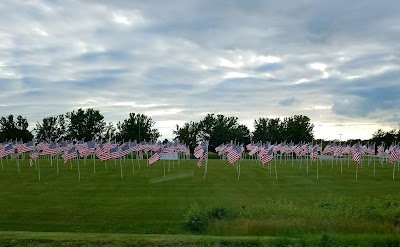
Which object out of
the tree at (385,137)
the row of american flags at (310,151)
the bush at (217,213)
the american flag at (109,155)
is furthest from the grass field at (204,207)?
the tree at (385,137)

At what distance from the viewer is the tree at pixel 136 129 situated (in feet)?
377

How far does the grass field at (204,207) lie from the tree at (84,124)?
A: 2858 inches

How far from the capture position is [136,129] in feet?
380

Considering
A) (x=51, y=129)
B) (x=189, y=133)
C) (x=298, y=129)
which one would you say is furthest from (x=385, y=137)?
(x=51, y=129)

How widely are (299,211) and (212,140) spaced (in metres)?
100

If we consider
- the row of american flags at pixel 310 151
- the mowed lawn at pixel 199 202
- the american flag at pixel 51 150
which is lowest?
the mowed lawn at pixel 199 202

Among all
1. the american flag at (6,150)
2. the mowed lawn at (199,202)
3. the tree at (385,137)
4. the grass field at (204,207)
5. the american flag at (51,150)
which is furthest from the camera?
the tree at (385,137)

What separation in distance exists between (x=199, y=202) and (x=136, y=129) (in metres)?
91.0

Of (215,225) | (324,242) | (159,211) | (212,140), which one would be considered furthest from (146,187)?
(212,140)

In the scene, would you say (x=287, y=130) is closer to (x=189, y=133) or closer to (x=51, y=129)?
(x=189, y=133)

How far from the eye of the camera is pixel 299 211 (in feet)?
58.2

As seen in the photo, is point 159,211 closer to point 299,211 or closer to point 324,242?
point 299,211

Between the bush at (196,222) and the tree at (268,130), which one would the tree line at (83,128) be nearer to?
the tree at (268,130)

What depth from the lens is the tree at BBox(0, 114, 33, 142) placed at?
112 m
